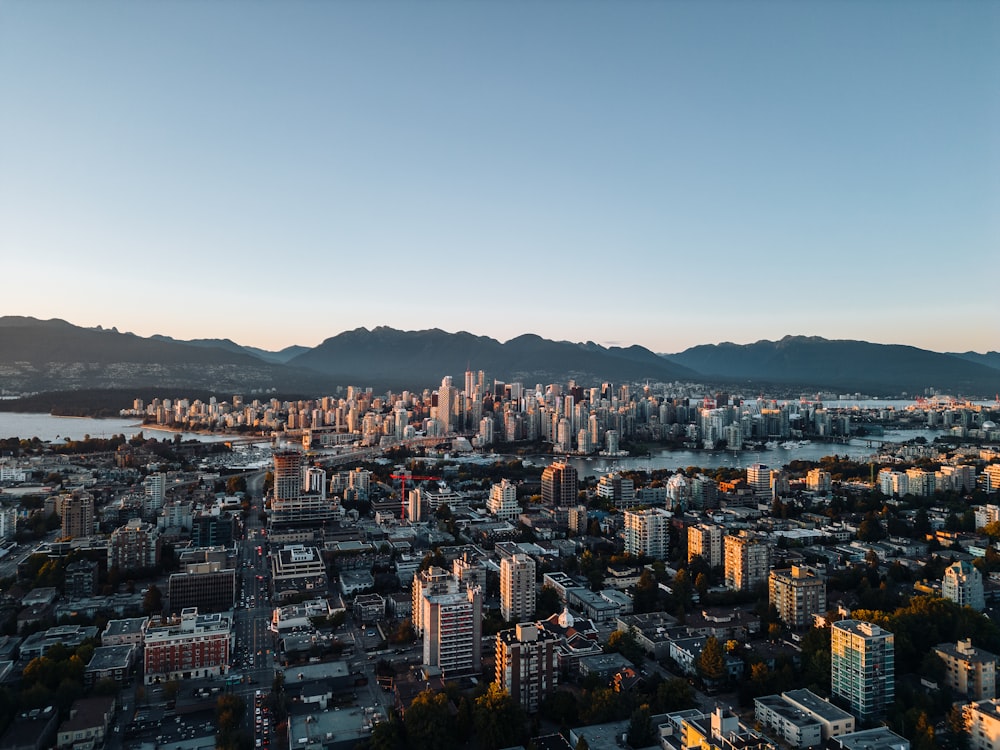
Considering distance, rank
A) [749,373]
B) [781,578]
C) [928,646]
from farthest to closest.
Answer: [749,373], [781,578], [928,646]

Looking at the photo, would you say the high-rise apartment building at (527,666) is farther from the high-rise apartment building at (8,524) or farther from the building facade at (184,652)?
the high-rise apartment building at (8,524)

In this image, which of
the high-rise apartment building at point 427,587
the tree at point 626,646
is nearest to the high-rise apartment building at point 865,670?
the tree at point 626,646

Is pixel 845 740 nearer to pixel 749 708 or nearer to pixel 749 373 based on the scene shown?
pixel 749 708

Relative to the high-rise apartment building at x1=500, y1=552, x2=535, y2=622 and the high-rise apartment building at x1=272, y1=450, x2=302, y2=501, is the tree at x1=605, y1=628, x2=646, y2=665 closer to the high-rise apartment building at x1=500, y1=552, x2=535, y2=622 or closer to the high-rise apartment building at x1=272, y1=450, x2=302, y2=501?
the high-rise apartment building at x1=500, y1=552, x2=535, y2=622

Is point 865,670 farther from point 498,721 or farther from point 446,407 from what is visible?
point 446,407

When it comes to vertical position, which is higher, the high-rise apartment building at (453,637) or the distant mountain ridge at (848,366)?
the distant mountain ridge at (848,366)

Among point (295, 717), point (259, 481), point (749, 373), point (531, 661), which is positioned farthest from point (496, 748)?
point (749, 373)
